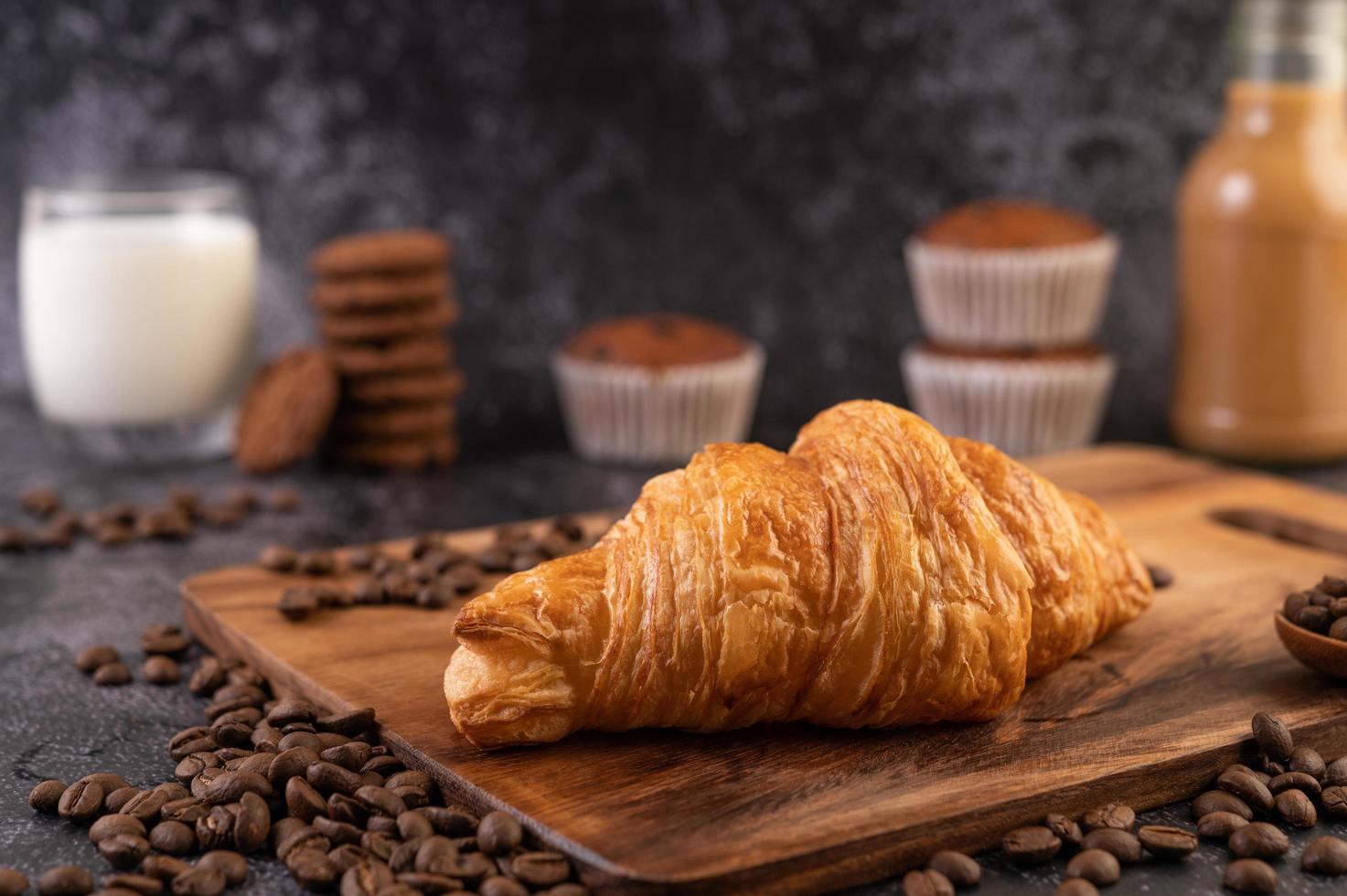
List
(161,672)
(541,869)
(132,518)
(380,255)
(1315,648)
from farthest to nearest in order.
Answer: (380,255), (132,518), (161,672), (1315,648), (541,869)

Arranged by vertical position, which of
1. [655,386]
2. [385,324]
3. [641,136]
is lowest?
[655,386]

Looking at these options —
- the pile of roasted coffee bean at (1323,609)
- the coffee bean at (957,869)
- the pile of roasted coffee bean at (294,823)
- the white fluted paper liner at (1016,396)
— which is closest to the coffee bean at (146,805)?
the pile of roasted coffee bean at (294,823)

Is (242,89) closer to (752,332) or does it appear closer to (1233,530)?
(752,332)

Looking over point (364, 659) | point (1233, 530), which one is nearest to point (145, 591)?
point (364, 659)

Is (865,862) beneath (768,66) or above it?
beneath

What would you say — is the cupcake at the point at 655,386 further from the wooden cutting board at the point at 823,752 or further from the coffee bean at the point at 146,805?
the coffee bean at the point at 146,805

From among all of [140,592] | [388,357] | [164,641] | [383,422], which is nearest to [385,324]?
[388,357]

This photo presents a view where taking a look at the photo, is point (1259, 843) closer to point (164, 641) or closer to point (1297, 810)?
point (1297, 810)

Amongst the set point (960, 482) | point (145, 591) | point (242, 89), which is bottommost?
point (145, 591)

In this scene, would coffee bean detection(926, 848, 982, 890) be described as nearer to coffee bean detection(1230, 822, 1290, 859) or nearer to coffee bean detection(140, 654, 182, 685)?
coffee bean detection(1230, 822, 1290, 859)
